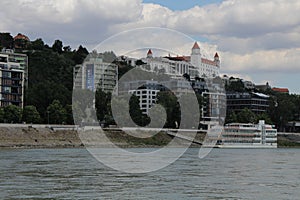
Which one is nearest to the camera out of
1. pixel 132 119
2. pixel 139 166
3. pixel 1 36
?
pixel 139 166

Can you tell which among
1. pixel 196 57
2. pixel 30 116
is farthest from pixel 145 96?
pixel 196 57

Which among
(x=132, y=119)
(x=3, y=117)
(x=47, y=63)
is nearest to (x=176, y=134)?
(x=132, y=119)

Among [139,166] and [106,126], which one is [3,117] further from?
[139,166]

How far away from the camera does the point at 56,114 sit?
95375 mm

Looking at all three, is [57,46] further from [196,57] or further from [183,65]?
[196,57]

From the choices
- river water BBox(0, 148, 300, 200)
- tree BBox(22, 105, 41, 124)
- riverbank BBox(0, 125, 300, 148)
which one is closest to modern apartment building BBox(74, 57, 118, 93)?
riverbank BBox(0, 125, 300, 148)

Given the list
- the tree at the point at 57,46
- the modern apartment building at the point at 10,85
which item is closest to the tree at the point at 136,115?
the modern apartment building at the point at 10,85

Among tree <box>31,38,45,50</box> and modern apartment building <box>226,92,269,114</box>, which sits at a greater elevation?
tree <box>31,38,45,50</box>

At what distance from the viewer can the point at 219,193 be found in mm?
27328

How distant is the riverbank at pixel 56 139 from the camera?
77.1 m

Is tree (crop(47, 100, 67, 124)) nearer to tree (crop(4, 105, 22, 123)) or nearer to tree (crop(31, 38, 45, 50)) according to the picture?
tree (crop(4, 105, 22, 123))

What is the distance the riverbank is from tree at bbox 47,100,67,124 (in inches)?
318

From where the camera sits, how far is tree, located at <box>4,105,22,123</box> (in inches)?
3537

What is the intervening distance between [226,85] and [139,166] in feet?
439
